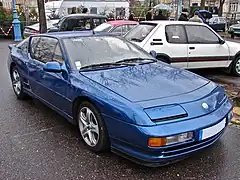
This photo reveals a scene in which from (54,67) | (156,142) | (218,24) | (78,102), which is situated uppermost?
(218,24)

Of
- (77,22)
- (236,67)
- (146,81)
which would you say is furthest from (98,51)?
(77,22)

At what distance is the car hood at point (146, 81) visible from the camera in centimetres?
319

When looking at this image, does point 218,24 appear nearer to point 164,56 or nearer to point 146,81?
point 164,56

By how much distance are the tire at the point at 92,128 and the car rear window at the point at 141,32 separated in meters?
3.66

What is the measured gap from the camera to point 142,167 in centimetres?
315

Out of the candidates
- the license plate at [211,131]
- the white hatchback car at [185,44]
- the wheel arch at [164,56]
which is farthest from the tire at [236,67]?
the license plate at [211,131]

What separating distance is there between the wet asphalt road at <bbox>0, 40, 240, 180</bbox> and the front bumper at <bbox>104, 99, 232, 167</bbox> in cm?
25

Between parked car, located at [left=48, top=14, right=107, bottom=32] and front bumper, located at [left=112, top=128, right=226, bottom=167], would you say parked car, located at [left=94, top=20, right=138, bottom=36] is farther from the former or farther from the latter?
front bumper, located at [left=112, top=128, right=226, bottom=167]

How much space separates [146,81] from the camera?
350 centimetres

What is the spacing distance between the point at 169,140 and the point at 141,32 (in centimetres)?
466

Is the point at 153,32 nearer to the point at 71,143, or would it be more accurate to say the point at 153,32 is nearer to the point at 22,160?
the point at 71,143

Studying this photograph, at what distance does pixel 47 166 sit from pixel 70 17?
10242mm

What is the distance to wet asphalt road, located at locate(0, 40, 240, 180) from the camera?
304cm

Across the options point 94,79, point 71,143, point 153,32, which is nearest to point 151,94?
point 94,79
